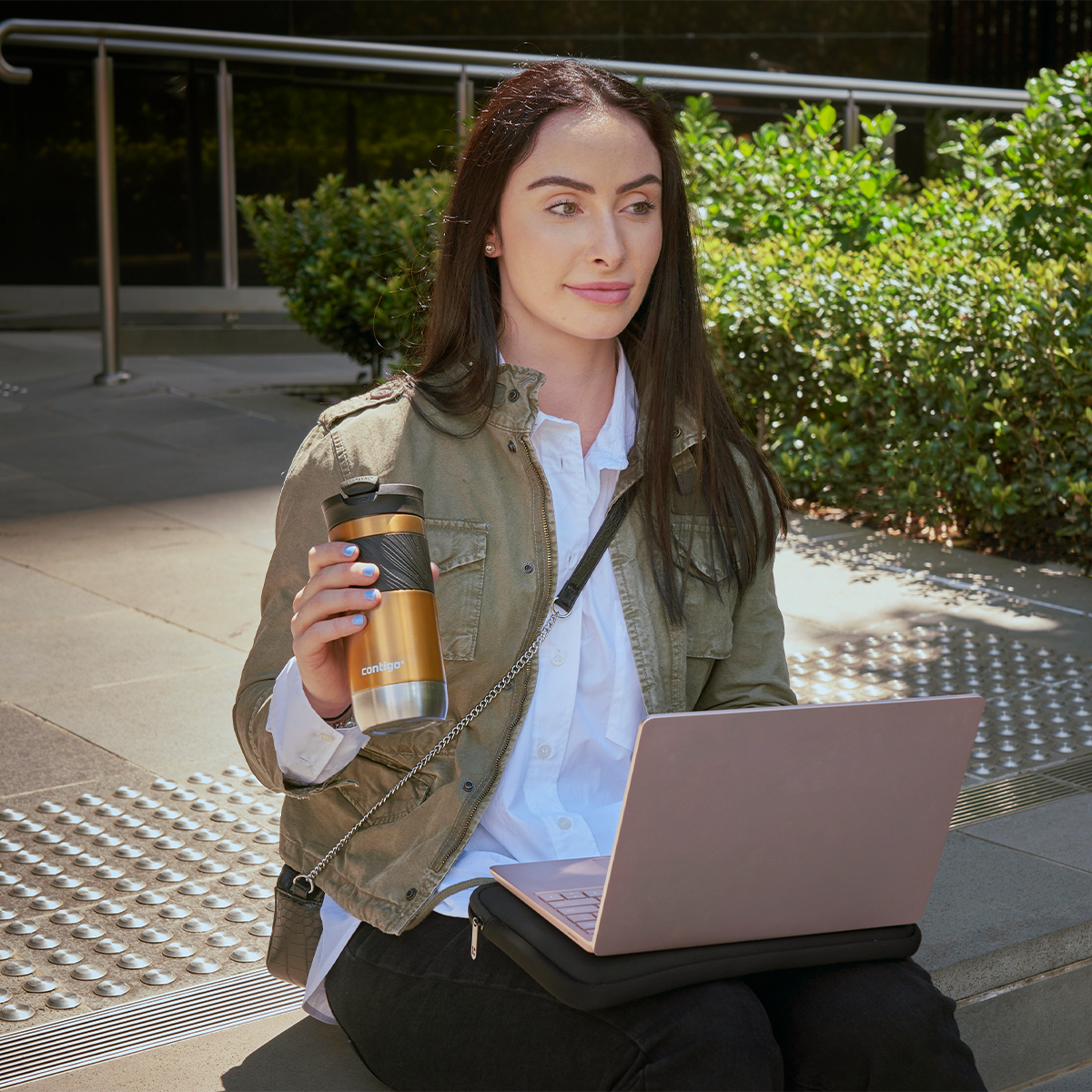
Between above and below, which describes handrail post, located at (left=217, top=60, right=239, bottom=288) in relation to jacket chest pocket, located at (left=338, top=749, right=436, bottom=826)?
above

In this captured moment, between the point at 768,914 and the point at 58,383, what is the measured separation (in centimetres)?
711

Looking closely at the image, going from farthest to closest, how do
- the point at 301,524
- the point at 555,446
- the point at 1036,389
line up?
the point at 1036,389 < the point at 555,446 < the point at 301,524

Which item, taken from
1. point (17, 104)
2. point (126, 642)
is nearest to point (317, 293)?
point (126, 642)

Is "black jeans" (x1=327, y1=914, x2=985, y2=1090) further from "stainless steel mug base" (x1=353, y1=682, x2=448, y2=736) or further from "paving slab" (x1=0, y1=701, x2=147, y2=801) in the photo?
"paving slab" (x1=0, y1=701, x2=147, y2=801)

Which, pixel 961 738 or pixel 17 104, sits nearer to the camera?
pixel 961 738

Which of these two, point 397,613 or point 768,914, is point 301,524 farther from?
point 768,914

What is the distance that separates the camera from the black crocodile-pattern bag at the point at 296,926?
6.69 feet

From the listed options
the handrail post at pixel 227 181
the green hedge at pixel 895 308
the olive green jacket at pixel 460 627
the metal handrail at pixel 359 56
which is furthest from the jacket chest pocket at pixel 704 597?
the handrail post at pixel 227 181

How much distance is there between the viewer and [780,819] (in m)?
1.66

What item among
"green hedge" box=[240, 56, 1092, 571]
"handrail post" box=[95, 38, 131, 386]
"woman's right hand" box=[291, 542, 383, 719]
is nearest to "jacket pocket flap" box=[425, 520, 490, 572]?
"woman's right hand" box=[291, 542, 383, 719]

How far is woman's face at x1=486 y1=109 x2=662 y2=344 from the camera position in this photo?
214cm

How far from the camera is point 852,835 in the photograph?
1.73 metres

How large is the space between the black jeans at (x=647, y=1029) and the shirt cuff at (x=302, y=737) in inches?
10.0

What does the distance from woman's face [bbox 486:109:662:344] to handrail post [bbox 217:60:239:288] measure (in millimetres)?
9415
